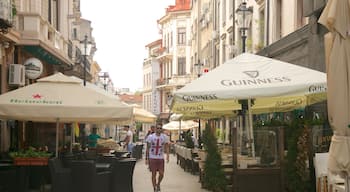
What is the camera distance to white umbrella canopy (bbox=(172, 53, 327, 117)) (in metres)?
10.4

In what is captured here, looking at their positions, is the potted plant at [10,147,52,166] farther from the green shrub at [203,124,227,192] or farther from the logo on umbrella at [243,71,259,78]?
the logo on umbrella at [243,71,259,78]

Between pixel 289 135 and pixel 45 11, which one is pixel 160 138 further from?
pixel 45 11

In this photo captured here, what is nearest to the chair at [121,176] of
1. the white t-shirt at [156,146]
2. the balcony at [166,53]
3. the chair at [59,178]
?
the chair at [59,178]

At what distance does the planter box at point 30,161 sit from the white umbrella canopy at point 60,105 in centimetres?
93

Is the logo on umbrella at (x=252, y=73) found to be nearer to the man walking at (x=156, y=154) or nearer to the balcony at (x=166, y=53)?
the man walking at (x=156, y=154)

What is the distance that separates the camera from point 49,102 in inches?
460

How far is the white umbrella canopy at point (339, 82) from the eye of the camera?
6750 millimetres

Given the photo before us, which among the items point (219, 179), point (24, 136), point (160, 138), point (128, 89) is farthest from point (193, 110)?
point (128, 89)

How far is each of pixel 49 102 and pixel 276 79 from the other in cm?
442

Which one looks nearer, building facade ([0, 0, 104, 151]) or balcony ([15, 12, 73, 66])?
building facade ([0, 0, 104, 151])

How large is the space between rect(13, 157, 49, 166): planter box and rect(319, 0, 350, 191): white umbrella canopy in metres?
7.17

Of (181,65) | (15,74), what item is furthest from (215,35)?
(181,65)

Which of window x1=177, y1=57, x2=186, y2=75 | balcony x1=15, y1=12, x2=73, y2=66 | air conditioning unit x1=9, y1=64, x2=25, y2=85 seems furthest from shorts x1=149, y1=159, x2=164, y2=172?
window x1=177, y1=57, x2=186, y2=75

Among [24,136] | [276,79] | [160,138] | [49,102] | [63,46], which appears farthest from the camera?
[63,46]
